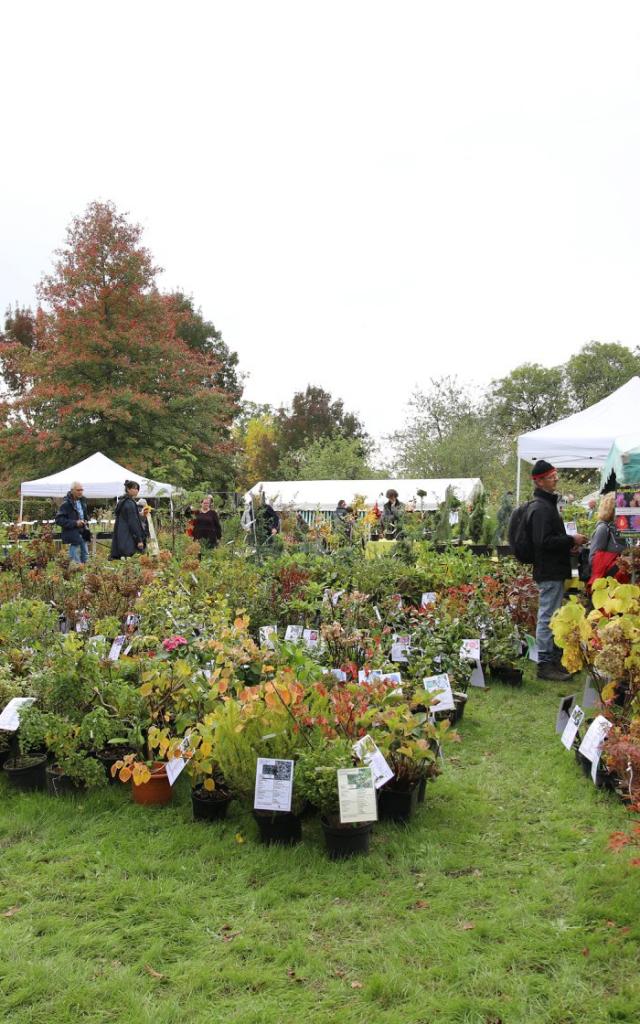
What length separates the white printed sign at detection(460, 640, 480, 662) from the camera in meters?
5.05

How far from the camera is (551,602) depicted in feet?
19.1

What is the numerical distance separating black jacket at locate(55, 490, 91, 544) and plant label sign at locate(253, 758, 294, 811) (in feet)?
26.7

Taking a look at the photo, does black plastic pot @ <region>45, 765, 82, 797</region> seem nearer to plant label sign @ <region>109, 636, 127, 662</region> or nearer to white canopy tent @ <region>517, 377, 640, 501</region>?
plant label sign @ <region>109, 636, 127, 662</region>

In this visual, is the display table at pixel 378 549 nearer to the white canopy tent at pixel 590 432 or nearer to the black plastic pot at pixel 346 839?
the white canopy tent at pixel 590 432

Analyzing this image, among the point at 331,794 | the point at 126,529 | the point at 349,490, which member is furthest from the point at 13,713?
the point at 349,490

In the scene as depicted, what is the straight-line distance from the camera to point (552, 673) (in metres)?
5.87

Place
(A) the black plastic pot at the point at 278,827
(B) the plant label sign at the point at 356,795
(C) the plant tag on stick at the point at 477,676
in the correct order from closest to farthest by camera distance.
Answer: (B) the plant label sign at the point at 356,795, (A) the black plastic pot at the point at 278,827, (C) the plant tag on stick at the point at 477,676

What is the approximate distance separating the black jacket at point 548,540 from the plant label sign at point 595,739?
2.28m

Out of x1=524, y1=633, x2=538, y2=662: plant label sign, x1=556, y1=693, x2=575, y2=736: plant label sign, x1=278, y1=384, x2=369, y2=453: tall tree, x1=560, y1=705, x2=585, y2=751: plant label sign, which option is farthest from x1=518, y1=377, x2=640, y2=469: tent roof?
x1=278, y1=384, x2=369, y2=453: tall tree

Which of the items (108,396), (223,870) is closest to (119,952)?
(223,870)

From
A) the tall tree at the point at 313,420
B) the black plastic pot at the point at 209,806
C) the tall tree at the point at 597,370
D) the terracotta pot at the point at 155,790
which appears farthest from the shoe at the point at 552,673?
the tall tree at the point at 597,370

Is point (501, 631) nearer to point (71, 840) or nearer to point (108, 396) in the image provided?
point (71, 840)

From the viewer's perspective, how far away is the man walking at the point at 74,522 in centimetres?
1044

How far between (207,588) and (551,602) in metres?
2.93
